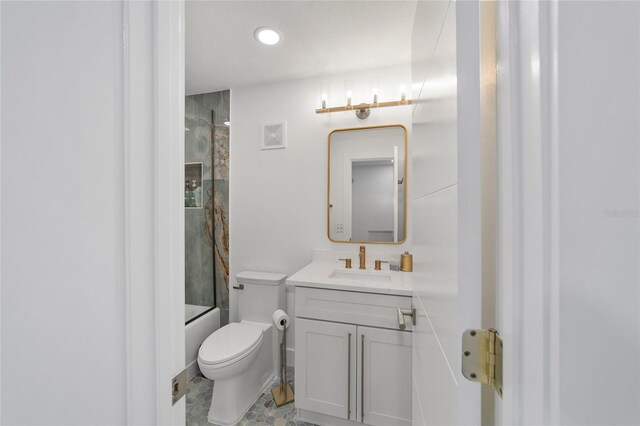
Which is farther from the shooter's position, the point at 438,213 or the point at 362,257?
the point at 362,257

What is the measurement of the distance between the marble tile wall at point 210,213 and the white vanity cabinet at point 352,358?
107 centimetres

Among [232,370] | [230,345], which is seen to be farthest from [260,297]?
[232,370]

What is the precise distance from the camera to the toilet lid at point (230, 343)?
1.46 m

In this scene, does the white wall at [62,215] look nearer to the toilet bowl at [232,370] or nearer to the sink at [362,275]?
the toilet bowl at [232,370]

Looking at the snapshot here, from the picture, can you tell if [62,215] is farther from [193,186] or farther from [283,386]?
[193,186]

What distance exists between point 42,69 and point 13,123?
4.5 inches

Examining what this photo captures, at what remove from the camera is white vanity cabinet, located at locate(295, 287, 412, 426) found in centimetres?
132

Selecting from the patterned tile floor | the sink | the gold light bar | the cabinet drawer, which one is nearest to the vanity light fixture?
the gold light bar

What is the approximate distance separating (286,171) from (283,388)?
1612mm

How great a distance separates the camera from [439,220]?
59 centimetres

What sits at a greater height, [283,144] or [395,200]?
[283,144]

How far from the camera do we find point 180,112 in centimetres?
55

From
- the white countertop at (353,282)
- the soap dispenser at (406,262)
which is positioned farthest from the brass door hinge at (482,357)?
the soap dispenser at (406,262)

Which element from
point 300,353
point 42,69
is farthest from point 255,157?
point 42,69
